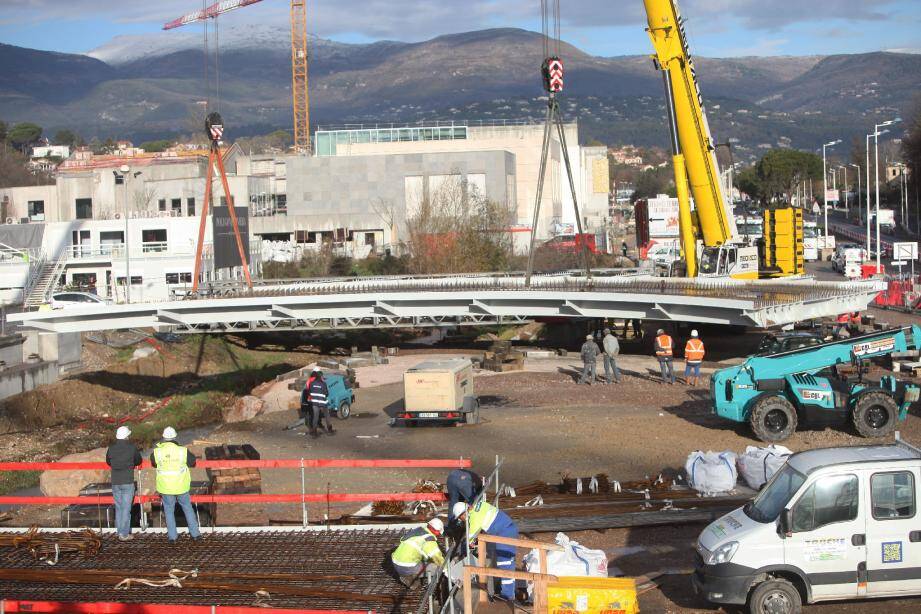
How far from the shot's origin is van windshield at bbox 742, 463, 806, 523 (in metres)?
11.7

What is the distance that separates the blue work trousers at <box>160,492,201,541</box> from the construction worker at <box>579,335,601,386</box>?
61.6ft

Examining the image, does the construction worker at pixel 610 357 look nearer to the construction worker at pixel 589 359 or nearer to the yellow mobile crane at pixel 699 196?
the construction worker at pixel 589 359

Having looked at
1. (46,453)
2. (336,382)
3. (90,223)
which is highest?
(90,223)

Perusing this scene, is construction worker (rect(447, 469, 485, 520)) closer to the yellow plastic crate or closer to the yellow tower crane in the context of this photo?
the yellow plastic crate

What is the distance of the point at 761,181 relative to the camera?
139500 mm

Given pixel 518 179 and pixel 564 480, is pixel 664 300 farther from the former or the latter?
pixel 518 179

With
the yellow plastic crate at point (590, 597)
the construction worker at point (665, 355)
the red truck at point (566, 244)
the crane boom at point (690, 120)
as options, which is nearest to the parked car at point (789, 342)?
the construction worker at point (665, 355)

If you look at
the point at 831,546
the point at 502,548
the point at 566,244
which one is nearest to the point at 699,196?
the point at 831,546

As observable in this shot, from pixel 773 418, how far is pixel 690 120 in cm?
1817

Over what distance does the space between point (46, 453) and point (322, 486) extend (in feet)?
42.7

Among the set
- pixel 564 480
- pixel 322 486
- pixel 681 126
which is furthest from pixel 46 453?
pixel 681 126

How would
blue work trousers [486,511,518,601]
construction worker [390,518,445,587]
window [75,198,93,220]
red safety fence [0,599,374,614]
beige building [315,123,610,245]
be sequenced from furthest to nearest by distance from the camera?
beige building [315,123,610,245], window [75,198,93,220], blue work trousers [486,511,518,601], construction worker [390,518,445,587], red safety fence [0,599,374,614]

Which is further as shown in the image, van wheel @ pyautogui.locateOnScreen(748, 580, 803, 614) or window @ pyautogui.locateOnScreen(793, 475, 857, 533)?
window @ pyautogui.locateOnScreen(793, 475, 857, 533)

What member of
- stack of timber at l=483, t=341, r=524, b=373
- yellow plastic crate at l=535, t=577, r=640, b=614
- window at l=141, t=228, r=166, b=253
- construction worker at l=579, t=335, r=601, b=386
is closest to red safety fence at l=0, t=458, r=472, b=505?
yellow plastic crate at l=535, t=577, r=640, b=614
